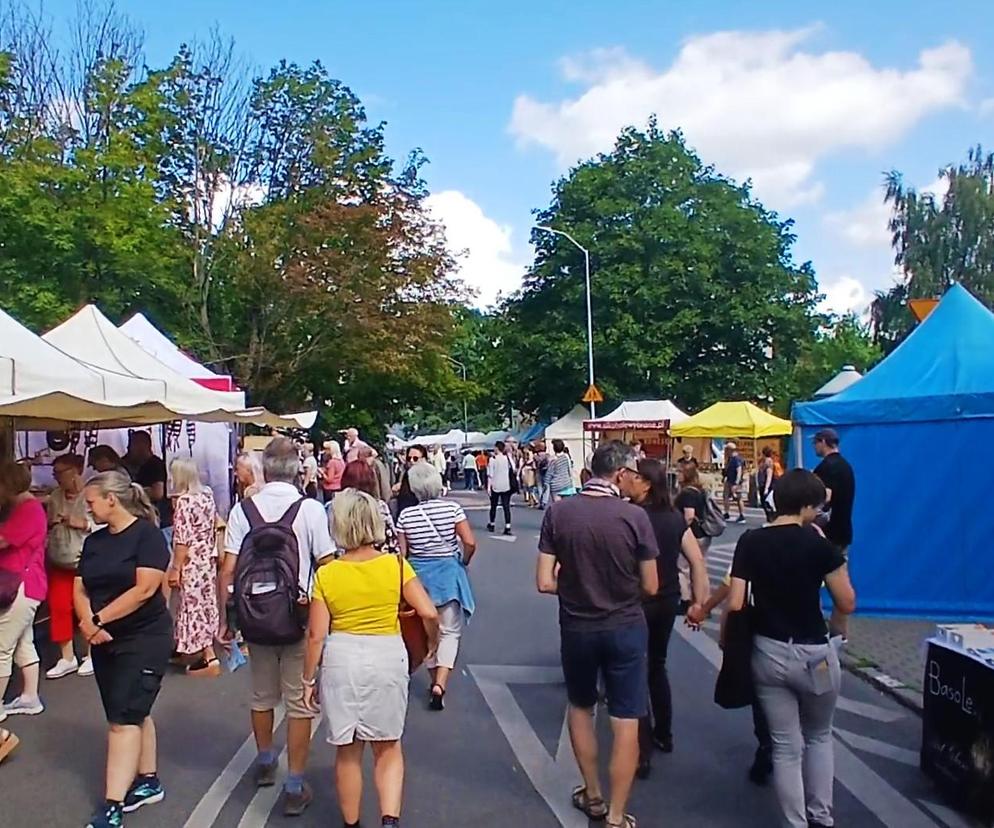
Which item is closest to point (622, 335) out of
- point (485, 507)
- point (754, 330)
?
point (754, 330)

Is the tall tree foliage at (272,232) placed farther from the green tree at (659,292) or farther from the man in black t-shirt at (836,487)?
the man in black t-shirt at (836,487)

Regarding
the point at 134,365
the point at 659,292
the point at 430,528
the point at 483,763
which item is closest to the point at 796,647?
the point at 483,763

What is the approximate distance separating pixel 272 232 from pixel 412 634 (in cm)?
2685

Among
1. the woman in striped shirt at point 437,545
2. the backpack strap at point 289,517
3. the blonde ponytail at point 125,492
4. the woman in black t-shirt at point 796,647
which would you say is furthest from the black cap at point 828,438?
the blonde ponytail at point 125,492

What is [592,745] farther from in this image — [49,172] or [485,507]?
[485,507]

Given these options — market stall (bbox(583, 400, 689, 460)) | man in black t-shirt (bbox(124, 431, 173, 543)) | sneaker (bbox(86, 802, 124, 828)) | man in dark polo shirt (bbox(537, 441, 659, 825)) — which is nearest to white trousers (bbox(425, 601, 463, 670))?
man in dark polo shirt (bbox(537, 441, 659, 825))

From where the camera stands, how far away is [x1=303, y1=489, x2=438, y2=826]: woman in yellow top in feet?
15.3

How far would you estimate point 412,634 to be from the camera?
16.8 feet

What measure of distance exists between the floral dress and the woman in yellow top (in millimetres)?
3728

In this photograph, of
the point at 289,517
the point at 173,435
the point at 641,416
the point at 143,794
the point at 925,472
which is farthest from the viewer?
the point at 641,416

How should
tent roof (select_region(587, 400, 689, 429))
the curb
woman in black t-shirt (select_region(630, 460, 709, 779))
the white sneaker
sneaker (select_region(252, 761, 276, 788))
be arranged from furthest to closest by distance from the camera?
tent roof (select_region(587, 400, 689, 429)) < the white sneaker < the curb < woman in black t-shirt (select_region(630, 460, 709, 779)) < sneaker (select_region(252, 761, 276, 788))

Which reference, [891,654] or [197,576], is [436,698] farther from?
[891,654]

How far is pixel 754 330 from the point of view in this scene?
42438 mm

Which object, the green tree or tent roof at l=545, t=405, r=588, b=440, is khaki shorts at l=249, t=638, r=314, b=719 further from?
the green tree
